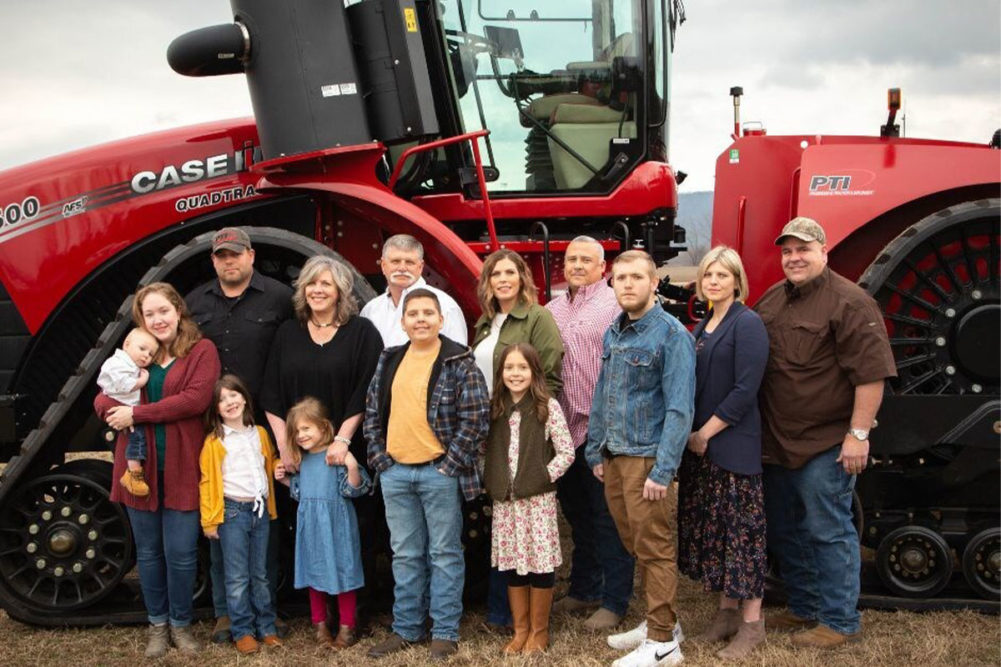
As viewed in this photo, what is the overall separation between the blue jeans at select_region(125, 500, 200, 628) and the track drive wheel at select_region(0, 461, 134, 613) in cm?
35

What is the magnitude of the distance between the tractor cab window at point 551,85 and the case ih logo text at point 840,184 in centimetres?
108

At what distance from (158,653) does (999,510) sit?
3950 mm

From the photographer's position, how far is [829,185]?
509cm

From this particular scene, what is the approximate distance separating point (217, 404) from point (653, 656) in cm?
210

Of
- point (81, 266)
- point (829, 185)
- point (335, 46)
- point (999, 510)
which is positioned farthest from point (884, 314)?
point (81, 266)

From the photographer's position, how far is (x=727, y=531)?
428 cm

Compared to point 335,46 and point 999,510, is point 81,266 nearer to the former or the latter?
point 335,46

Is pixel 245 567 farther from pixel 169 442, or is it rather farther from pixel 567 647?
pixel 567 647

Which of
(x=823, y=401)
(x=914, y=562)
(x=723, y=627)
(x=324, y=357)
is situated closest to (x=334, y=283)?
(x=324, y=357)

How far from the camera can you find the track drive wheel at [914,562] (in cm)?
486

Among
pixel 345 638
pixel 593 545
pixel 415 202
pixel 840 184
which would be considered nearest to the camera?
pixel 345 638

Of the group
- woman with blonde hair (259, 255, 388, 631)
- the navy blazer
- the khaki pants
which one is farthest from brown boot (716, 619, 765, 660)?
woman with blonde hair (259, 255, 388, 631)

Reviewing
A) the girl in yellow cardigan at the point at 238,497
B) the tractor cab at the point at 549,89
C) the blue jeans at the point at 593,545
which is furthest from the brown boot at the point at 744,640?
the tractor cab at the point at 549,89

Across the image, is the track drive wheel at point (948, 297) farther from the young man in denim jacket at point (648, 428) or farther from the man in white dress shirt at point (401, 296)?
the man in white dress shirt at point (401, 296)
